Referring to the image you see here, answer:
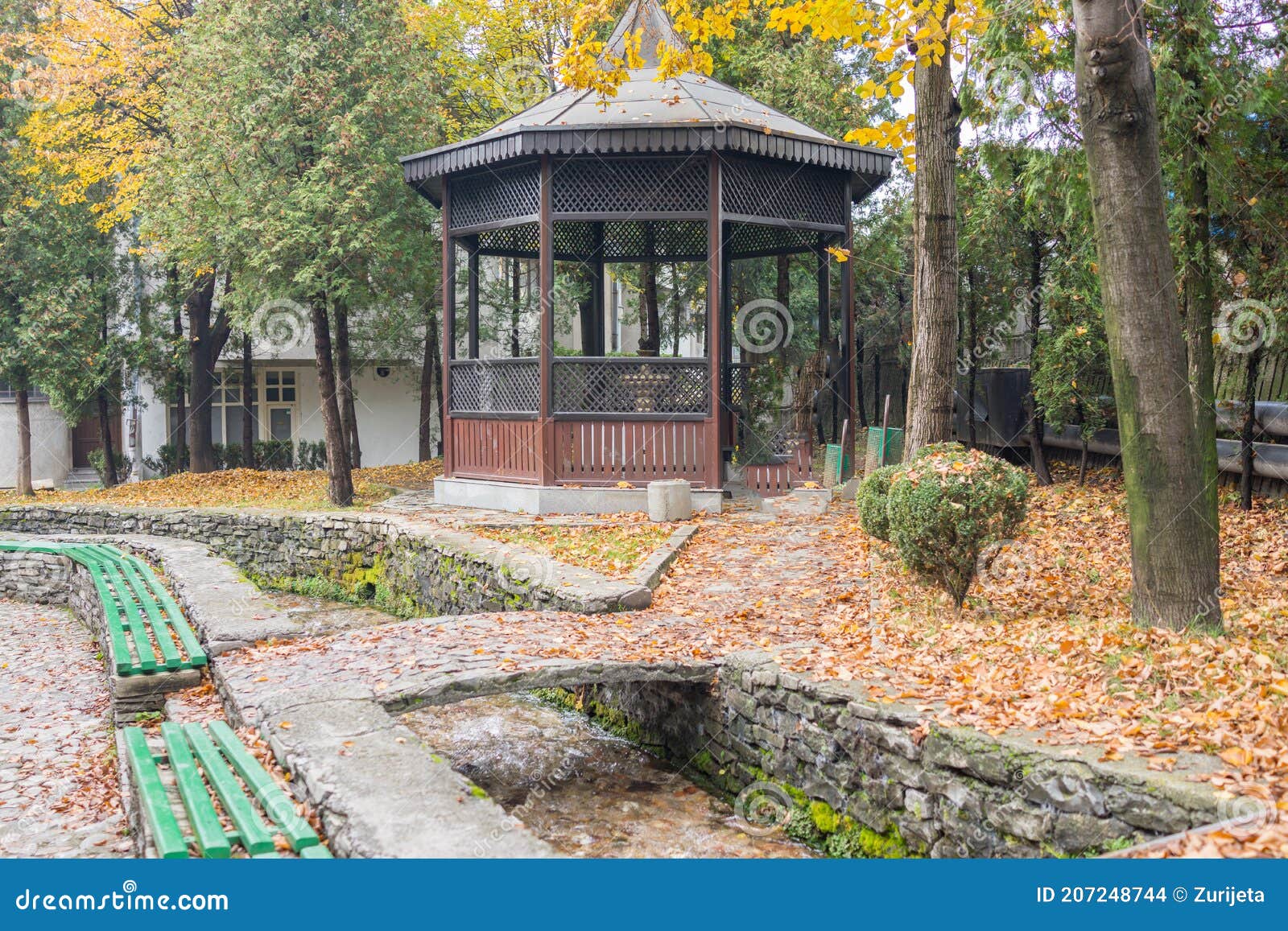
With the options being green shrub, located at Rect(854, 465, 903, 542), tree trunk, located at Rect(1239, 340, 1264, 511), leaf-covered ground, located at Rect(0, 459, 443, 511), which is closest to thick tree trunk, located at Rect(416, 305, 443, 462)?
leaf-covered ground, located at Rect(0, 459, 443, 511)

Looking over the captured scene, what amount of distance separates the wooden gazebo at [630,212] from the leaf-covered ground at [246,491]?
400 cm

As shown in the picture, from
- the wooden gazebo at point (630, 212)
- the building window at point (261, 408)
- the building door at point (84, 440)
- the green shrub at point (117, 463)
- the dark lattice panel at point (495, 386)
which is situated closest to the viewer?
the wooden gazebo at point (630, 212)

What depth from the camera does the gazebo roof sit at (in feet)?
42.6

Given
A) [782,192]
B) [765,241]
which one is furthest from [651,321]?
[782,192]

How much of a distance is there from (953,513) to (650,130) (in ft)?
24.0

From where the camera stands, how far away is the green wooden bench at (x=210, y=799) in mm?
4414

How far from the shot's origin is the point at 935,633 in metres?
7.16

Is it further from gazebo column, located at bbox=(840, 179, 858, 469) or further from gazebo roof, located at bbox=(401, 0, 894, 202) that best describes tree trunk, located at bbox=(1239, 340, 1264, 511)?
gazebo roof, located at bbox=(401, 0, 894, 202)

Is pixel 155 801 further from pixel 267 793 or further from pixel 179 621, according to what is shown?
pixel 179 621

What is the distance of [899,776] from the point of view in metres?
5.53

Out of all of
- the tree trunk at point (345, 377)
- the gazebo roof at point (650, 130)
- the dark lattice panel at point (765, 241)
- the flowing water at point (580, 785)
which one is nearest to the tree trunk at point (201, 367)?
the tree trunk at point (345, 377)

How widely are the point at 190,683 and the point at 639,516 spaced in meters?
6.24

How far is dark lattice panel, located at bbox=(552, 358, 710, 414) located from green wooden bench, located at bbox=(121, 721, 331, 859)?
322 inches

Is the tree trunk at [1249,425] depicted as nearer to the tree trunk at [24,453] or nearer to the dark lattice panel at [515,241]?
the dark lattice panel at [515,241]
